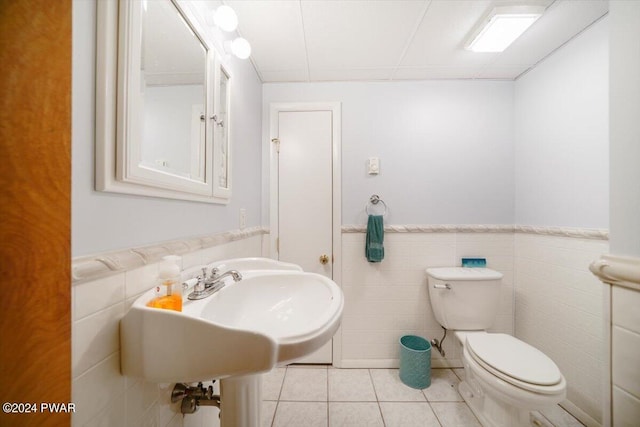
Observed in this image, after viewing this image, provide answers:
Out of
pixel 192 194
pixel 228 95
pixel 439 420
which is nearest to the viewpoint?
pixel 192 194

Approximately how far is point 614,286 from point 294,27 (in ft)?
5.56

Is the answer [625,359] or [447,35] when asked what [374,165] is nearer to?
[447,35]

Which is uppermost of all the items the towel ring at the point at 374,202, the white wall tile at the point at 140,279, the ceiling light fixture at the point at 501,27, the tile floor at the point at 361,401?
the ceiling light fixture at the point at 501,27

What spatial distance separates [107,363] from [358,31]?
171cm

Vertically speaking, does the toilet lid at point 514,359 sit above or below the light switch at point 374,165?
below

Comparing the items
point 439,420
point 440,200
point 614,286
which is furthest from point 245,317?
point 440,200

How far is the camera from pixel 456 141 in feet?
5.62

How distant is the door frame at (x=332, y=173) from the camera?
67.2 inches

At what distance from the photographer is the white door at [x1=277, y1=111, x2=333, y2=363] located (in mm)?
1716

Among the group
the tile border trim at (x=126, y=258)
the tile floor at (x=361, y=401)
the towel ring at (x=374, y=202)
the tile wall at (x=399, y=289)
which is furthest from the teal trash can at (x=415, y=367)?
the tile border trim at (x=126, y=258)

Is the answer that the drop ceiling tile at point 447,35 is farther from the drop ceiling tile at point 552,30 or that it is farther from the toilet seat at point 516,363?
the toilet seat at point 516,363

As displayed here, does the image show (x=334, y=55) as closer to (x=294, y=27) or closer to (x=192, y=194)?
(x=294, y=27)

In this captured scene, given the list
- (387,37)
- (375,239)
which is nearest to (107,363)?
(375,239)

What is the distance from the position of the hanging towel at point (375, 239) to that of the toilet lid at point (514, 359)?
2.22 ft
